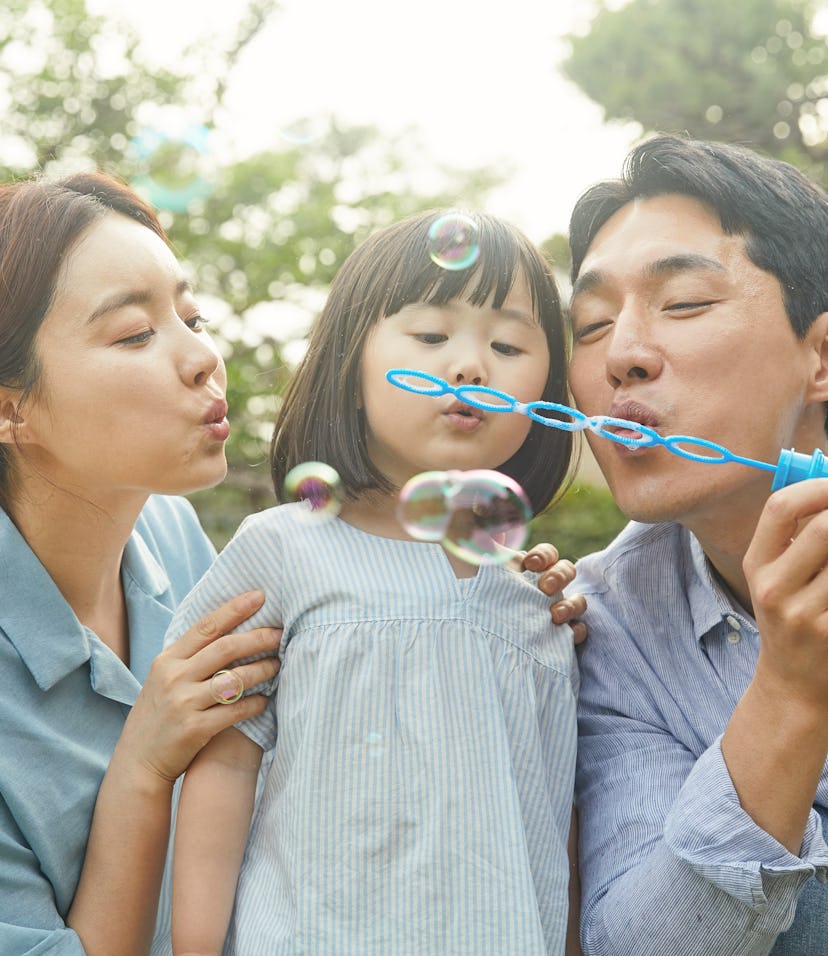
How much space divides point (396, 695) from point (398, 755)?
9 cm

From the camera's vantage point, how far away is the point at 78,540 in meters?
2.10

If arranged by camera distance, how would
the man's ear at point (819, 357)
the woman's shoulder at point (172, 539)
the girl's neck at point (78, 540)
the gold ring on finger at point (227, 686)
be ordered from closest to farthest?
the gold ring on finger at point (227, 686) → the man's ear at point (819, 357) → the girl's neck at point (78, 540) → the woman's shoulder at point (172, 539)

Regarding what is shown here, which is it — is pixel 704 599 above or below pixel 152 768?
above

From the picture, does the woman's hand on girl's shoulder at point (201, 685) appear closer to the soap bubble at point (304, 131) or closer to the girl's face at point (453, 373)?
the girl's face at point (453, 373)

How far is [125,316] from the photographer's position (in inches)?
77.2

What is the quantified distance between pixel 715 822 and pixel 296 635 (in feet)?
2.28

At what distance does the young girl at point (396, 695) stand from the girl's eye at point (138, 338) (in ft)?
1.05

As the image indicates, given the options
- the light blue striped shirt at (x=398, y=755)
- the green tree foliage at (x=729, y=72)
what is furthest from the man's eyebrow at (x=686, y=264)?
the green tree foliage at (x=729, y=72)

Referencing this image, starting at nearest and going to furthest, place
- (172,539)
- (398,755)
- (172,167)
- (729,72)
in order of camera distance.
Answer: (398,755), (172,539), (172,167), (729,72)

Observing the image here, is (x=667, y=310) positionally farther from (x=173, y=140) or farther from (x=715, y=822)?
(x=173, y=140)

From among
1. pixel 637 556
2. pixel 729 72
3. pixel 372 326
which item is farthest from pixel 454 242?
pixel 729 72

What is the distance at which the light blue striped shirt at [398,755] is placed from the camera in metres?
1.57

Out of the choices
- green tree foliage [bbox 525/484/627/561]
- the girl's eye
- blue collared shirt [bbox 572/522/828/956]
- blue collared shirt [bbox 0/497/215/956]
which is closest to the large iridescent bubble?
blue collared shirt [bbox 572/522/828/956]

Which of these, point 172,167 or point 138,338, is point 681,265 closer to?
point 138,338
